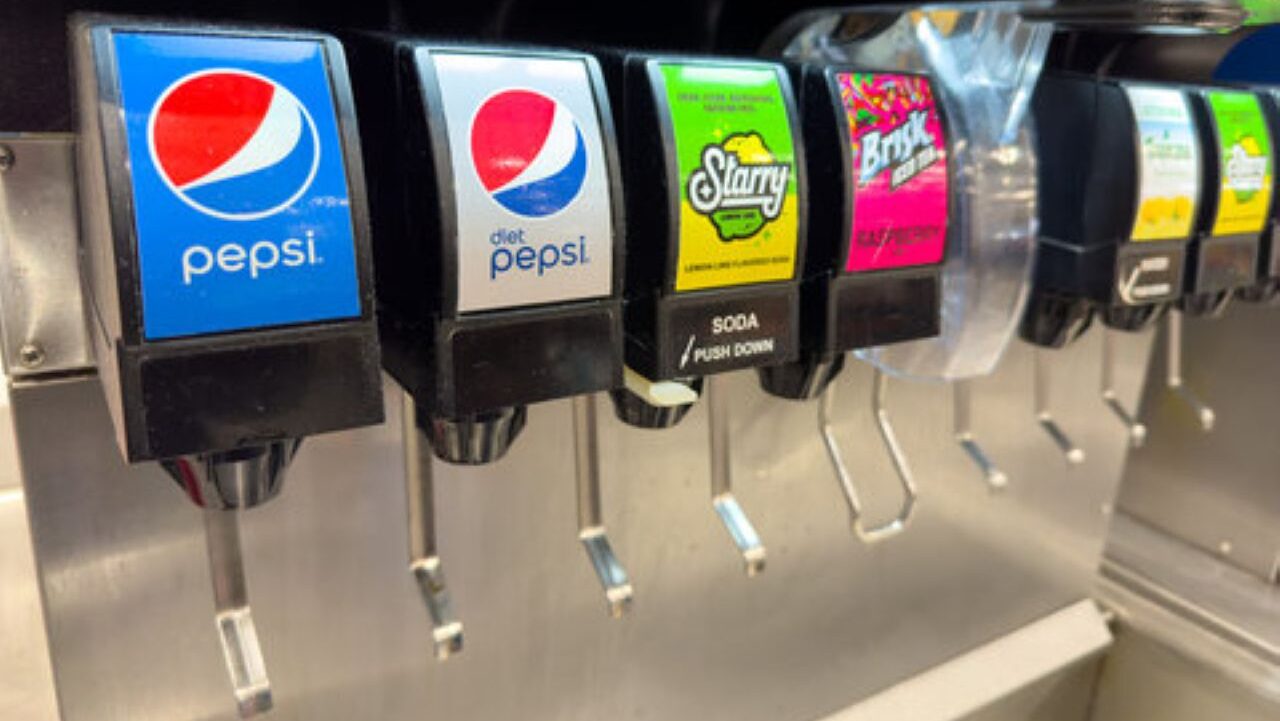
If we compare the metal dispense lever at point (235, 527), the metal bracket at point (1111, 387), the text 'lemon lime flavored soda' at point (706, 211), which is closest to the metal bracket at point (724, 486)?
the text 'lemon lime flavored soda' at point (706, 211)

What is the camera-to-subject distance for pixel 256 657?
52cm

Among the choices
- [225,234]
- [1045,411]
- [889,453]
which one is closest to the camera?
[225,234]

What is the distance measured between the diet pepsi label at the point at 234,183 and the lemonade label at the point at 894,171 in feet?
0.87

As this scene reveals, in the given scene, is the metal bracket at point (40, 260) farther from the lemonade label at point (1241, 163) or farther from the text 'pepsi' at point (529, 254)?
the lemonade label at point (1241, 163)

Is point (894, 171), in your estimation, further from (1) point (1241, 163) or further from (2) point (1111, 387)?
(2) point (1111, 387)

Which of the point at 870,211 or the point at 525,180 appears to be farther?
the point at 870,211

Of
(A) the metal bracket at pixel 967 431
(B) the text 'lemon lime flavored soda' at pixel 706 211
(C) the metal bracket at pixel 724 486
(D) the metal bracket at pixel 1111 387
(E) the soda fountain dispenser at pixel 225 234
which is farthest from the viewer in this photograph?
(D) the metal bracket at pixel 1111 387

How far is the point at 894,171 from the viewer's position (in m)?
0.52

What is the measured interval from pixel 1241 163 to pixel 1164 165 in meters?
0.10

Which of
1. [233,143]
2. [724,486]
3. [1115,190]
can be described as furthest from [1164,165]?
[233,143]

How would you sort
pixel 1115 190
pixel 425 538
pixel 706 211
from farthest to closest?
pixel 1115 190, pixel 425 538, pixel 706 211

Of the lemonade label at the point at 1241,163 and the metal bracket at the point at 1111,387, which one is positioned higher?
the lemonade label at the point at 1241,163

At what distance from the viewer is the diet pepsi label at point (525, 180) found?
39 centimetres

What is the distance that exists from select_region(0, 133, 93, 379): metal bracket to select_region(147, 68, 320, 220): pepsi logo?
0.46 ft
